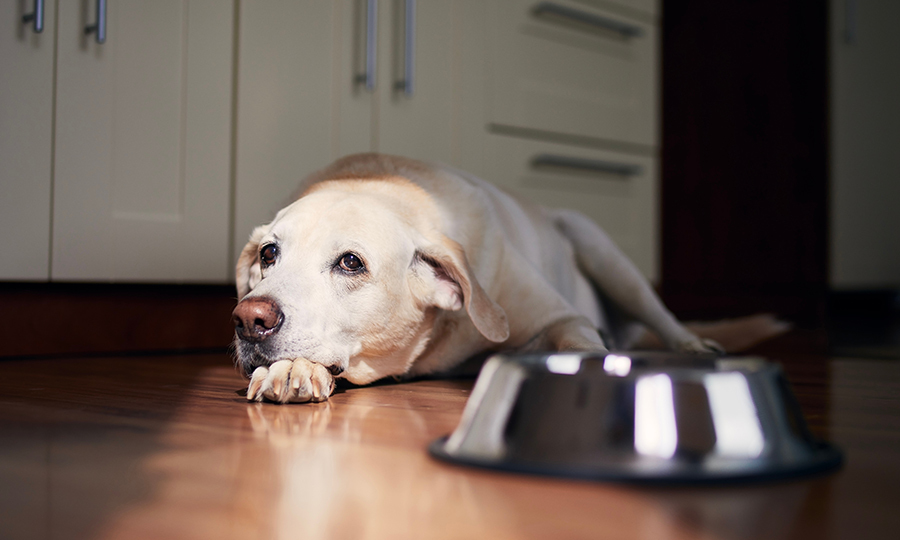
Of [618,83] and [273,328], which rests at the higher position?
[618,83]

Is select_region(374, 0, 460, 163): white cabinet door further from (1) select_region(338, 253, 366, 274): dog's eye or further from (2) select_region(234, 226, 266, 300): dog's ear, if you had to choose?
(1) select_region(338, 253, 366, 274): dog's eye

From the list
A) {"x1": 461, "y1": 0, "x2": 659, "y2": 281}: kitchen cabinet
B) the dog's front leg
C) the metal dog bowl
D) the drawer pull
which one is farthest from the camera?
the drawer pull

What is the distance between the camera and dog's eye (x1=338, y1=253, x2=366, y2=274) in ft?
4.90

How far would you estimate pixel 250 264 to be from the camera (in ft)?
5.78

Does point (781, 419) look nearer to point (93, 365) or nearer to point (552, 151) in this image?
point (93, 365)

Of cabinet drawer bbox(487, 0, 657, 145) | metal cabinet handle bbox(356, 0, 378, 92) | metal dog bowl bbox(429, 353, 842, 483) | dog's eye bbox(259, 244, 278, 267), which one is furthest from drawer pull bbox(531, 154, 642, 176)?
metal dog bowl bbox(429, 353, 842, 483)

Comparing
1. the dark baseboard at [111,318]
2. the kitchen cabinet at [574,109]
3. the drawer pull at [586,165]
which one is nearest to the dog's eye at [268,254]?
the dark baseboard at [111,318]

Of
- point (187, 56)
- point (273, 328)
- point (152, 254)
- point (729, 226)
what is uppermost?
point (187, 56)

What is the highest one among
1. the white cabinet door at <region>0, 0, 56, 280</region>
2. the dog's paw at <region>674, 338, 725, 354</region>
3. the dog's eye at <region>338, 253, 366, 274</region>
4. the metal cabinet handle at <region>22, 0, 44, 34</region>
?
the metal cabinet handle at <region>22, 0, 44, 34</region>

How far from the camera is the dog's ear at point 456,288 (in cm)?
152

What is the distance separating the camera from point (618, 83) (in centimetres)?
340

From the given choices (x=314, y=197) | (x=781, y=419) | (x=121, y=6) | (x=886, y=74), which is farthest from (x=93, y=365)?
(x=886, y=74)

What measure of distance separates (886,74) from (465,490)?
539 cm

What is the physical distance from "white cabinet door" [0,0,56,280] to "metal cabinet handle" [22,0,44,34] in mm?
16
